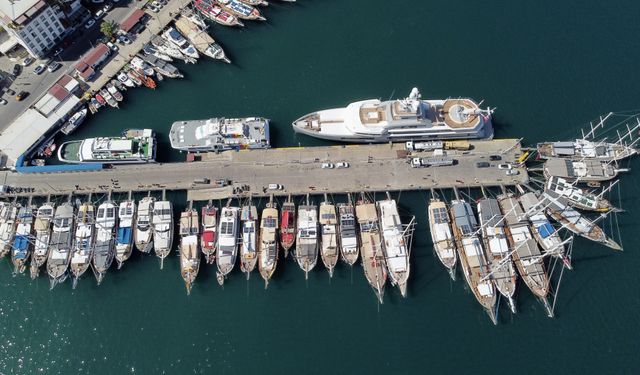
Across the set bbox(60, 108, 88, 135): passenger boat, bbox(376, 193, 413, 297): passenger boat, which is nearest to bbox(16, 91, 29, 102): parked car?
bbox(60, 108, 88, 135): passenger boat

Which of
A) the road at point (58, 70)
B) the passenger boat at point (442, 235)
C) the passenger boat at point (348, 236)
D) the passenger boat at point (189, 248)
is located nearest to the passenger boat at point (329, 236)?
the passenger boat at point (348, 236)

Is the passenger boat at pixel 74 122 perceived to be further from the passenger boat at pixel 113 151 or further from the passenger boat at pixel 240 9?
the passenger boat at pixel 240 9

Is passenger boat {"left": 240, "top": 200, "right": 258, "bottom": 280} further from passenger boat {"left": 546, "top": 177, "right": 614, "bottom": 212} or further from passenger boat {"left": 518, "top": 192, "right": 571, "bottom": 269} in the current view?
passenger boat {"left": 546, "top": 177, "right": 614, "bottom": 212}

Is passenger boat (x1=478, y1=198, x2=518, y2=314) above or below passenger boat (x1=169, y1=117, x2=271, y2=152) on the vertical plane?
below

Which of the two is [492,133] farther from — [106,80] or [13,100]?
[13,100]

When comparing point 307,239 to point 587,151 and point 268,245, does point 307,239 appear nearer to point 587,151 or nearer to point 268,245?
point 268,245

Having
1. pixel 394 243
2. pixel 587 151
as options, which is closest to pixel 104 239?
pixel 394 243
